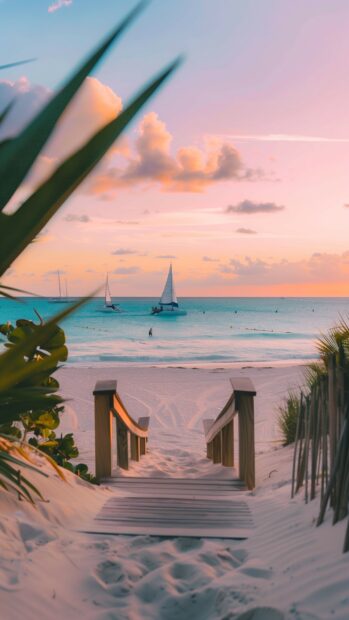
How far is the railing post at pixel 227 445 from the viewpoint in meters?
5.65

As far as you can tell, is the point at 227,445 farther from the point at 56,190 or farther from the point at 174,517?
the point at 56,190

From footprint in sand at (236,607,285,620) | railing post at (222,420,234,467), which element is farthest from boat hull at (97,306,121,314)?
footprint in sand at (236,607,285,620)

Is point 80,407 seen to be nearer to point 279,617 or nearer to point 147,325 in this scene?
point 279,617

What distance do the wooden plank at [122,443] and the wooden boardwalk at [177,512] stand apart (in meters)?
1.00

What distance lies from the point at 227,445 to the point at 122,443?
1.13 meters

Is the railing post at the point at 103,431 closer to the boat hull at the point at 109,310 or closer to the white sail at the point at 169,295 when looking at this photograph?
the white sail at the point at 169,295

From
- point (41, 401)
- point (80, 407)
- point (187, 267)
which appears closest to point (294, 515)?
point (41, 401)

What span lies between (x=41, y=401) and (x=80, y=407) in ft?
38.4

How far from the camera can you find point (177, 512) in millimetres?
3467

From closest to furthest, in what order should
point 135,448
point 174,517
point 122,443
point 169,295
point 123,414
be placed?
1. point 174,517
2. point 123,414
3. point 122,443
4. point 135,448
5. point 169,295

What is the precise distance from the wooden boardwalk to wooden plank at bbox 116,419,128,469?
3.28 feet

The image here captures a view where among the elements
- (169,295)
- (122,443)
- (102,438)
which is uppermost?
(169,295)

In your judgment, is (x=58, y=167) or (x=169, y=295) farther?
(x=169, y=295)

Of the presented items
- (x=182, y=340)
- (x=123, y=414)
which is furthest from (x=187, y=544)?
(x=182, y=340)
